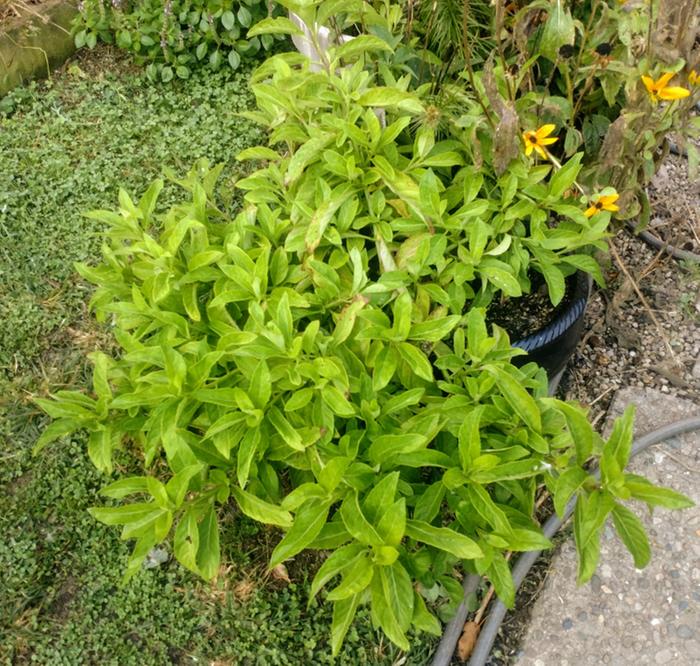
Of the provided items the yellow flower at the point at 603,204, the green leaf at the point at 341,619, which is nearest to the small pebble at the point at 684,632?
the green leaf at the point at 341,619

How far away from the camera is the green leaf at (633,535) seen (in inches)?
53.3

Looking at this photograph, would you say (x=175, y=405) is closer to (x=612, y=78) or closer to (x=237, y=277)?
(x=237, y=277)

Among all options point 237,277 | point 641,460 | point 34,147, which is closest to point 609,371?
point 641,460

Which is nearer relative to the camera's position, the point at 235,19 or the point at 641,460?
the point at 641,460

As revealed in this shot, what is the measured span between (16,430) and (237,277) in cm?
113

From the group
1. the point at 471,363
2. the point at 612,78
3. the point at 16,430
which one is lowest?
the point at 16,430

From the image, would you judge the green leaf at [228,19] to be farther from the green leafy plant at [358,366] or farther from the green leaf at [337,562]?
the green leaf at [337,562]

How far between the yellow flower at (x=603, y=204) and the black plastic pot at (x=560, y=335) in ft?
1.19

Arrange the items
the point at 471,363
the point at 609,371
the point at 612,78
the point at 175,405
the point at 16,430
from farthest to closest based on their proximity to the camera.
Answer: the point at 609,371, the point at 16,430, the point at 612,78, the point at 471,363, the point at 175,405

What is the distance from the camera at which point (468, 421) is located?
1.49m

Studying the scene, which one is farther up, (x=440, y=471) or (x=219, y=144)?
(x=219, y=144)

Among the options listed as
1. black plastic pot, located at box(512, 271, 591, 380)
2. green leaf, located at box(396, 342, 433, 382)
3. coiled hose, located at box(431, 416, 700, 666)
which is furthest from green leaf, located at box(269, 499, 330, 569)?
black plastic pot, located at box(512, 271, 591, 380)

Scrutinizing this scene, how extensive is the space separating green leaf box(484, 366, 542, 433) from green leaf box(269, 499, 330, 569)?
46cm

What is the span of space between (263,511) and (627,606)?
1203 millimetres
